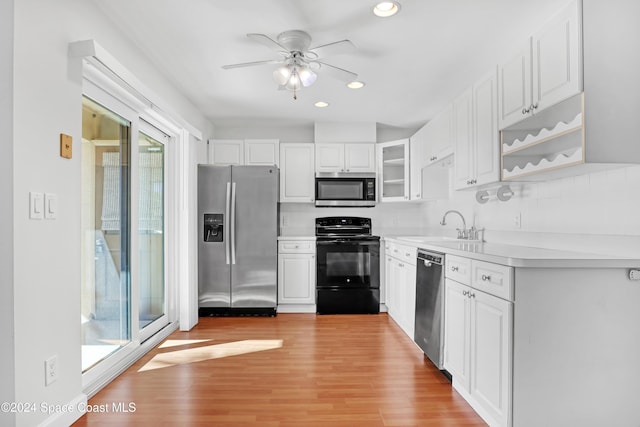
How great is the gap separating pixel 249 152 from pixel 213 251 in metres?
1.32

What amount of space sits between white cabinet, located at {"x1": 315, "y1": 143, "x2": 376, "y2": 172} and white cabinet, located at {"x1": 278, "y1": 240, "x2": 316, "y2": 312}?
39.3 inches

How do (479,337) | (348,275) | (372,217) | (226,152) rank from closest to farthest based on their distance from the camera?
(479,337) < (348,275) < (226,152) < (372,217)

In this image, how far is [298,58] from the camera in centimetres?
267

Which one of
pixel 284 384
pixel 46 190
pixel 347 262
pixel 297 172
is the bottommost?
pixel 284 384

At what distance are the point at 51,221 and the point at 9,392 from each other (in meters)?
0.76

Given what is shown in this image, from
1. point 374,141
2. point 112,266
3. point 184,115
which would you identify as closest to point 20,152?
point 112,266

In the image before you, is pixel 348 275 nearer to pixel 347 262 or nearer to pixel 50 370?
pixel 347 262

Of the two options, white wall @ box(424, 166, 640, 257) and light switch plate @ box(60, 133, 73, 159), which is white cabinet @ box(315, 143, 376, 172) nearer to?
white wall @ box(424, 166, 640, 257)

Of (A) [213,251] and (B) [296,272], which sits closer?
(A) [213,251]

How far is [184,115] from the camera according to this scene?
3838 millimetres

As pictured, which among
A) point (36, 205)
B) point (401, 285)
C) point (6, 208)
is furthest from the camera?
point (401, 285)

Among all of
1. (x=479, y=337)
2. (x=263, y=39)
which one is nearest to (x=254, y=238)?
(x=263, y=39)

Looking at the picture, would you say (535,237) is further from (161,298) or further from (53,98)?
(161,298)

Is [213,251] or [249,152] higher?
[249,152]
